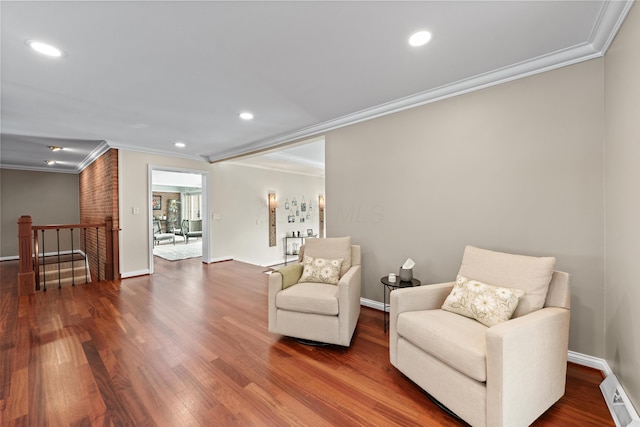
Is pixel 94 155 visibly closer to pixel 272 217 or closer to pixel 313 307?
pixel 272 217

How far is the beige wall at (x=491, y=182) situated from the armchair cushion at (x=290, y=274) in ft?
2.94

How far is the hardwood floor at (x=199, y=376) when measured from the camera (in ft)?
5.13

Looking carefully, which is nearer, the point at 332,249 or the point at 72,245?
the point at 332,249

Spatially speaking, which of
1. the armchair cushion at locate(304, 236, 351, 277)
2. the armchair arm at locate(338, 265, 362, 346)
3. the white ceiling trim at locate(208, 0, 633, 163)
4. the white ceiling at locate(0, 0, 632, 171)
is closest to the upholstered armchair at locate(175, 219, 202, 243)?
the white ceiling at locate(0, 0, 632, 171)

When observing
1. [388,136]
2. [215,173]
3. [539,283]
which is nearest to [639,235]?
[539,283]

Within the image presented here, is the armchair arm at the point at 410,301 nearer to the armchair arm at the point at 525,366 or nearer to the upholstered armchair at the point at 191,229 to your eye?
the armchair arm at the point at 525,366

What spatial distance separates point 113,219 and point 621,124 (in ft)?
20.4

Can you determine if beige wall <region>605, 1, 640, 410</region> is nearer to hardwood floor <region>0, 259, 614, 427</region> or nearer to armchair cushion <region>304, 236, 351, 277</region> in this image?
hardwood floor <region>0, 259, 614, 427</region>

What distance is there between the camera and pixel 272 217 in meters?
Answer: 7.19

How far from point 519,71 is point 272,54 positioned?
1980 millimetres

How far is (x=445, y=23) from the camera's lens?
1652 mm

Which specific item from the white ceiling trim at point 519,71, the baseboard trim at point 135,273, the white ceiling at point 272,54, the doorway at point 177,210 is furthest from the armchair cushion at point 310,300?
the doorway at point 177,210

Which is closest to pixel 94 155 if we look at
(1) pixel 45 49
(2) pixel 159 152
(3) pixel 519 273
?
(2) pixel 159 152

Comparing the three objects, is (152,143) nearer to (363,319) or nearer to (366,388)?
(363,319)
